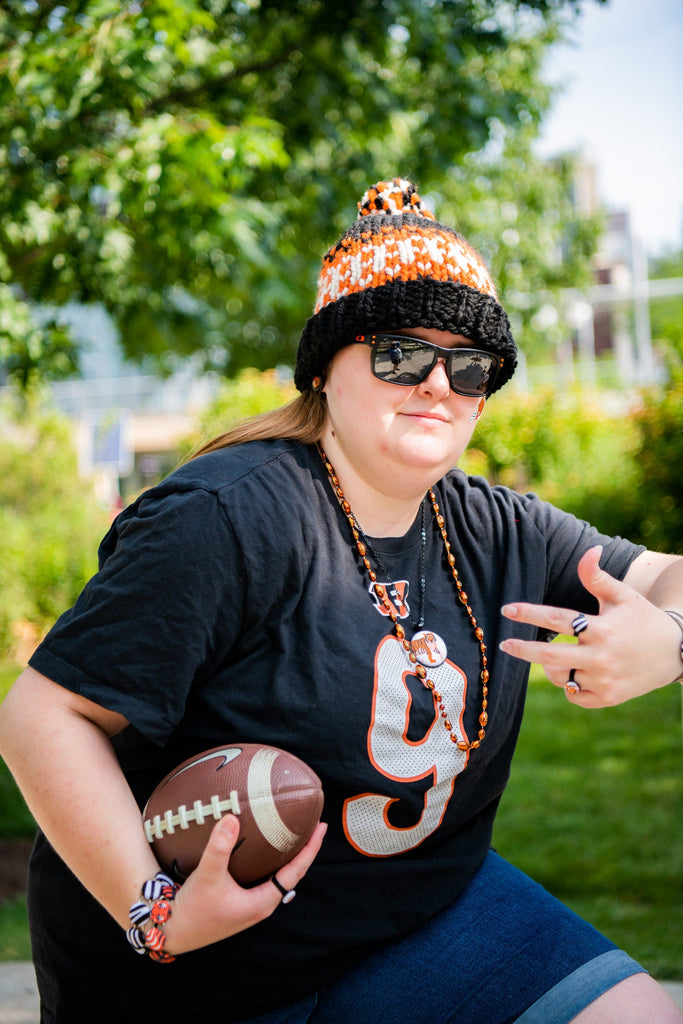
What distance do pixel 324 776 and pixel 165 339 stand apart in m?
10.0

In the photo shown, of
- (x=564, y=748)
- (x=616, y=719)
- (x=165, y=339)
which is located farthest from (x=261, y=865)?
(x=165, y=339)

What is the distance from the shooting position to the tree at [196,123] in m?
4.33

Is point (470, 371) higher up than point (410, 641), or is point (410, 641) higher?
point (470, 371)

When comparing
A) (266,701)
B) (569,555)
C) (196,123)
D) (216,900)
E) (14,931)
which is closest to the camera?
(216,900)

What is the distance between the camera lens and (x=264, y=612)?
5.74 ft

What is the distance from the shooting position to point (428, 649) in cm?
190

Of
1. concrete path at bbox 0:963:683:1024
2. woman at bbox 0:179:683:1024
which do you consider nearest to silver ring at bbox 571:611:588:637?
woman at bbox 0:179:683:1024

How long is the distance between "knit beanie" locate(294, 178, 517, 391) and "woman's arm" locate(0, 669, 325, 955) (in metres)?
0.89

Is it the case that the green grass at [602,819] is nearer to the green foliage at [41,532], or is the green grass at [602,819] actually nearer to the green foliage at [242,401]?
the green foliage at [41,532]

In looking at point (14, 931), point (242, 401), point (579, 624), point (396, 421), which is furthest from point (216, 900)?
point (242, 401)

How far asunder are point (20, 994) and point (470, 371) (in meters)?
2.60

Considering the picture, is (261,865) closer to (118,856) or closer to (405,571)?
(118,856)

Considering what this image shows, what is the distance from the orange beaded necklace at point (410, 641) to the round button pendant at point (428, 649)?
1 cm

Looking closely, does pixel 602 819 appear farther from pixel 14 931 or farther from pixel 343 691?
pixel 343 691
